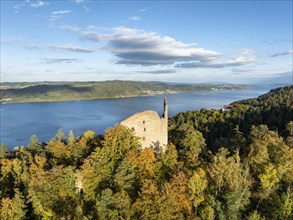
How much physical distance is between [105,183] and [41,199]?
18.7 feet

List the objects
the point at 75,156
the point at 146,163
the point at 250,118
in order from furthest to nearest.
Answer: the point at 250,118, the point at 75,156, the point at 146,163

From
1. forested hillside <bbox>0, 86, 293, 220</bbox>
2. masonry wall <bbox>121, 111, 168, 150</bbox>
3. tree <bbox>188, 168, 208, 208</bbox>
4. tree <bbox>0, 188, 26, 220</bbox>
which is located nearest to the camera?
forested hillside <bbox>0, 86, 293, 220</bbox>

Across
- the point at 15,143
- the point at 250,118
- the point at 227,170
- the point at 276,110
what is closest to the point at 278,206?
the point at 227,170

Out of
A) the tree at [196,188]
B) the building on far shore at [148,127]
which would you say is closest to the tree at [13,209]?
the building on far shore at [148,127]

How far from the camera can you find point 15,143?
87375 millimetres

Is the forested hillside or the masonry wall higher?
the masonry wall

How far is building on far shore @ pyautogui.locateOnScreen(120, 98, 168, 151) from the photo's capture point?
111 ft

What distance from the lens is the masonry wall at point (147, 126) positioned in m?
33.8

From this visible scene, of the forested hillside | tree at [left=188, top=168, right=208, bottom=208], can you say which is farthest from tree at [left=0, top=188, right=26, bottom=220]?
tree at [left=188, top=168, right=208, bottom=208]

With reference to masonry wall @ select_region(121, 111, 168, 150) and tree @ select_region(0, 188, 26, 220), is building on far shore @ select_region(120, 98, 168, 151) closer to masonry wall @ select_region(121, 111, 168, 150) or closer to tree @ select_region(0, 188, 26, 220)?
masonry wall @ select_region(121, 111, 168, 150)

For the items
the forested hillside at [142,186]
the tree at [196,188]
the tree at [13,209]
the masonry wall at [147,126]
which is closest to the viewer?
the forested hillside at [142,186]

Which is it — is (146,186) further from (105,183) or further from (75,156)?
(75,156)

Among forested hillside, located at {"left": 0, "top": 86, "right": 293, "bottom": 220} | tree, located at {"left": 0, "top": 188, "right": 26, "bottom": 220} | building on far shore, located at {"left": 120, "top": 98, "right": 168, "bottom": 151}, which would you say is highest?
building on far shore, located at {"left": 120, "top": 98, "right": 168, "bottom": 151}

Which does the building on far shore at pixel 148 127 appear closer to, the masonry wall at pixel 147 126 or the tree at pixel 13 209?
the masonry wall at pixel 147 126
